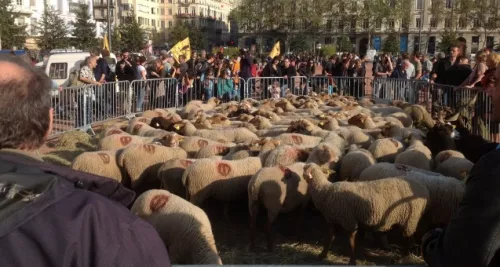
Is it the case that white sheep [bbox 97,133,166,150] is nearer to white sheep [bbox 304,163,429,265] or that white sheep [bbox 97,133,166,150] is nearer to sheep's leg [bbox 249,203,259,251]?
sheep's leg [bbox 249,203,259,251]

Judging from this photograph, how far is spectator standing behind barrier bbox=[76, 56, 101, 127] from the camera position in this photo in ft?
38.8

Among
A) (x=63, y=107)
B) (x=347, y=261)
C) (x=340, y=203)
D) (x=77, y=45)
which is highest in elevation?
(x=77, y=45)

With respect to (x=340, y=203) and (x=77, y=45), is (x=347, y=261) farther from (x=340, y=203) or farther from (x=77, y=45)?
(x=77, y=45)

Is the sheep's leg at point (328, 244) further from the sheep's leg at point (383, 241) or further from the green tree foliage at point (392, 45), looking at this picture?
the green tree foliage at point (392, 45)

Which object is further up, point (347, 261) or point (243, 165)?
point (243, 165)

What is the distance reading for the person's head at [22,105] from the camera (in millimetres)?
1600

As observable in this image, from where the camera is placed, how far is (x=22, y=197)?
135 centimetres

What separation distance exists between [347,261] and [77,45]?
154ft

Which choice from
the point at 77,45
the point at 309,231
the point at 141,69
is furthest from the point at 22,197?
the point at 77,45

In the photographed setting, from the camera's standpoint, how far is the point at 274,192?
20.0 feet

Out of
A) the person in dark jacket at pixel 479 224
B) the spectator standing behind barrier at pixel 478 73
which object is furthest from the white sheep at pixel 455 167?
the person in dark jacket at pixel 479 224

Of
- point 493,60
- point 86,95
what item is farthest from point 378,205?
point 86,95

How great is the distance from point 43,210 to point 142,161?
20.0 ft

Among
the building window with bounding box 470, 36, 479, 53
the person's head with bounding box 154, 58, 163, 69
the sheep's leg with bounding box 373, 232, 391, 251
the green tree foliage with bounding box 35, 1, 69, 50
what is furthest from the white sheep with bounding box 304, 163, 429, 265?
the building window with bounding box 470, 36, 479, 53
